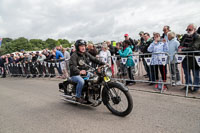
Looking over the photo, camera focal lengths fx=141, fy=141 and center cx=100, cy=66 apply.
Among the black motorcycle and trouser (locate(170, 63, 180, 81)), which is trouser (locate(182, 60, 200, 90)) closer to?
trouser (locate(170, 63, 180, 81))

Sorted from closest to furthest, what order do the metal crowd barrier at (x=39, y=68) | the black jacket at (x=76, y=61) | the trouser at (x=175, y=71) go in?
the black jacket at (x=76, y=61) → the trouser at (x=175, y=71) → the metal crowd barrier at (x=39, y=68)

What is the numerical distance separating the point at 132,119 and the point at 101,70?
1.39 m

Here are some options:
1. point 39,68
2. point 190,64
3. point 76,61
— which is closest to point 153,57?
point 190,64

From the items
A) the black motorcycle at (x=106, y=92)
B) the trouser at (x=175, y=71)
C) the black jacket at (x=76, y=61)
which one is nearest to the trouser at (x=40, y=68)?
the black motorcycle at (x=106, y=92)

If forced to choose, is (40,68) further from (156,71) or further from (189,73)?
(189,73)

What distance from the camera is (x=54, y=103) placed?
488 cm

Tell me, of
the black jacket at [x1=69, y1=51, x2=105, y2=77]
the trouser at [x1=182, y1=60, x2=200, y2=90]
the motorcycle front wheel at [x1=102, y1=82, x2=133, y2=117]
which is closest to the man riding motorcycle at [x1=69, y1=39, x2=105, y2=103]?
the black jacket at [x1=69, y1=51, x2=105, y2=77]

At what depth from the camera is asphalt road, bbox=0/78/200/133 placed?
2.98 m

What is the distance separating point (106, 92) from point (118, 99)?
0.36 metres

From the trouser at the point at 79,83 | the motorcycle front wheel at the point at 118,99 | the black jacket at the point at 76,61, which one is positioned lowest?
the motorcycle front wheel at the point at 118,99

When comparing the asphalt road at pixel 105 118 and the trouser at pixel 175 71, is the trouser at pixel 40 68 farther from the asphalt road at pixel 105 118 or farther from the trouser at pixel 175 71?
the trouser at pixel 175 71

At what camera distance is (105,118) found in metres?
3.48

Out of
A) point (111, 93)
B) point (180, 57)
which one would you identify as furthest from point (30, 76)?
point (180, 57)

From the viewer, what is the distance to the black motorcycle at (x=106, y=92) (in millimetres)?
3364
